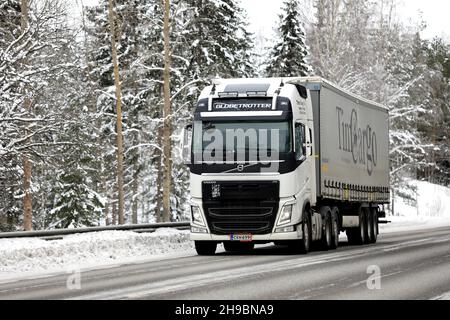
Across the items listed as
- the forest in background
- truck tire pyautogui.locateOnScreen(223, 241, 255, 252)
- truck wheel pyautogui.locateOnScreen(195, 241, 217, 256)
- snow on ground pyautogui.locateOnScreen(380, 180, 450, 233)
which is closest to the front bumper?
truck wheel pyautogui.locateOnScreen(195, 241, 217, 256)

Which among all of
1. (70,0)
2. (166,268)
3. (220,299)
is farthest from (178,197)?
(220,299)

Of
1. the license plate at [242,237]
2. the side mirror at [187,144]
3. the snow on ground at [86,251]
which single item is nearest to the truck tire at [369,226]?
the snow on ground at [86,251]

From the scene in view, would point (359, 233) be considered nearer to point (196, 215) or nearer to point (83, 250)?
point (196, 215)

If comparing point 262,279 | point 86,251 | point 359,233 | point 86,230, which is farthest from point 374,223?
point 262,279

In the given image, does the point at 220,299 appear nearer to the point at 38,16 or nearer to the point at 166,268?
the point at 166,268

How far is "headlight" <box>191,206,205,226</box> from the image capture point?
20.6 metres

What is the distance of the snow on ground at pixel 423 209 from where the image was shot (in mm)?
49013

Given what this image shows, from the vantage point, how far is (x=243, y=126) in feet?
66.8

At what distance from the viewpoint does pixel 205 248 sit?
2153cm

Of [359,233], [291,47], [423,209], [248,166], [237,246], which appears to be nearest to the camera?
[248,166]

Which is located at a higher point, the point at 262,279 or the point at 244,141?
the point at 244,141

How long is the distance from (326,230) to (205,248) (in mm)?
3276
